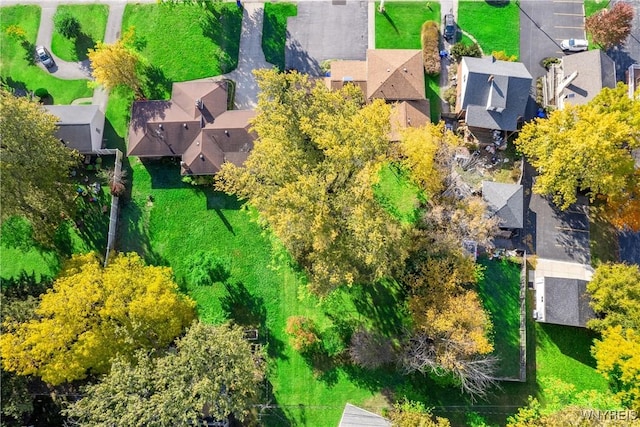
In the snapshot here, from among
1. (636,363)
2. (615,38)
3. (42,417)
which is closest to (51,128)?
(42,417)

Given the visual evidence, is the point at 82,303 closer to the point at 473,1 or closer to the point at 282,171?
the point at 282,171

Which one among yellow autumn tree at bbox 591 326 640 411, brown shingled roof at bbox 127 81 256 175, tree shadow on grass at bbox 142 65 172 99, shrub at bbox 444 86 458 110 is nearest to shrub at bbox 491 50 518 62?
shrub at bbox 444 86 458 110

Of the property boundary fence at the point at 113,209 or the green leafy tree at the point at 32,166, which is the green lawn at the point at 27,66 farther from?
the green leafy tree at the point at 32,166

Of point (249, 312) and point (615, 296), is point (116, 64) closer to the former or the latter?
point (249, 312)

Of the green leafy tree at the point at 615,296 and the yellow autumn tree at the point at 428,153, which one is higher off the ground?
the yellow autumn tree at the point at 428,153

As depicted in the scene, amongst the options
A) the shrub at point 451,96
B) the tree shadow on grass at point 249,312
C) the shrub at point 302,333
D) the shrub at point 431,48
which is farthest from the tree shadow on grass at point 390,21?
the shrub at point 302,333

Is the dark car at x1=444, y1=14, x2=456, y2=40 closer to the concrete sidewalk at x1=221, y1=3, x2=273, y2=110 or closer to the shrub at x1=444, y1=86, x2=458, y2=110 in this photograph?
the shrub at x1=444, y1=86, x2=458, y2=110
